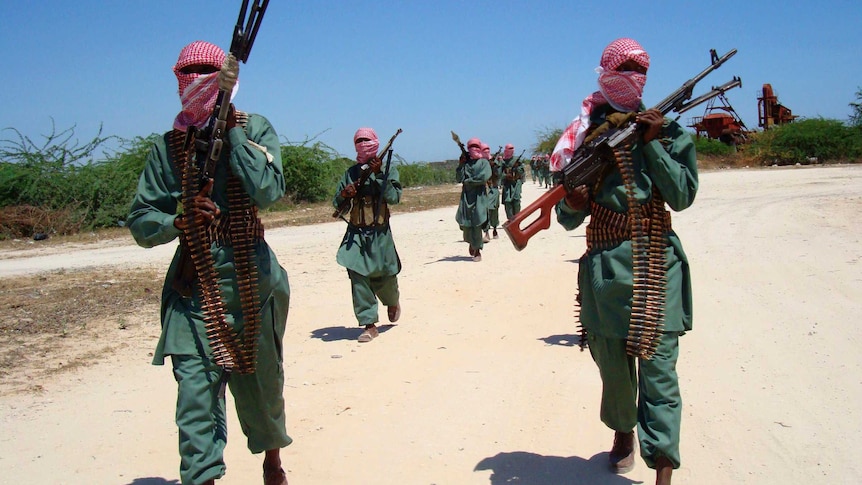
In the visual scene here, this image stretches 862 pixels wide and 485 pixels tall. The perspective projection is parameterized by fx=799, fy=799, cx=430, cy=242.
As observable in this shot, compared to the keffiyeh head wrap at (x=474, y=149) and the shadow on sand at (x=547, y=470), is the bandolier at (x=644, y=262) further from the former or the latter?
the keffiyeh head wrap at (x=474, y=149)

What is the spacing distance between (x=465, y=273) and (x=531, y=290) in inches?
80.3

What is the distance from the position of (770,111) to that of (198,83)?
4865cm

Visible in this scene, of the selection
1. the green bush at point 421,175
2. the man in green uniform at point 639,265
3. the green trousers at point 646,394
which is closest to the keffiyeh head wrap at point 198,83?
the man in green uniform at point 639,265

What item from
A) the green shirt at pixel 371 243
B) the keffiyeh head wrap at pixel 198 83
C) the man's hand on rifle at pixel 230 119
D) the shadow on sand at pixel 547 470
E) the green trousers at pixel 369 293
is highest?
the keffiyeh head wrap at pixel 198 83

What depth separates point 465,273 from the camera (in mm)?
11562

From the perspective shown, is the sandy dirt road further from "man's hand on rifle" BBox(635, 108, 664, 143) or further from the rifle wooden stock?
"man's hand on rifle" BBox(635, 108, 664, 143)

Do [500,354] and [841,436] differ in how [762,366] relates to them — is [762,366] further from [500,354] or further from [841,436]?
[500,354]

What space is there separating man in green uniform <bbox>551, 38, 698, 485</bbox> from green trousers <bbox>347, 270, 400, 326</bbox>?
3.96m

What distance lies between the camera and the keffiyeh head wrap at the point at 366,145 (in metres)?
8.07

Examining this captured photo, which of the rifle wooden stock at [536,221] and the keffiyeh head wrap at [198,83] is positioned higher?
the keffiyeh head wrap at [198,83]

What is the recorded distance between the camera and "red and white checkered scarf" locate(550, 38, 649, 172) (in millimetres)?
3857

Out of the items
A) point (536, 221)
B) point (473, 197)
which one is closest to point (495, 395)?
point (536, 221)

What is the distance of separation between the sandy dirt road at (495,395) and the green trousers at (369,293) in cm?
28

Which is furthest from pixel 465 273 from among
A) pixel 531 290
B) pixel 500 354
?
pixel 500 354
